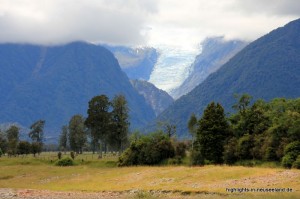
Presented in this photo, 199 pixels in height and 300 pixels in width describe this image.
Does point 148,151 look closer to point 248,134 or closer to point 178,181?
point 248,134

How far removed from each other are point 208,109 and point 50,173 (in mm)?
37214

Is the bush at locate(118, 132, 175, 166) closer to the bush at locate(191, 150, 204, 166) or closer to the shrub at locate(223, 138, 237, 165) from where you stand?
the bush at locate(191, 150, 204, 166)

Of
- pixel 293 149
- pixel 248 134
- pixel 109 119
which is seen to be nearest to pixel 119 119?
pixel 109 119

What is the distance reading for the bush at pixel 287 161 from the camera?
262 feet

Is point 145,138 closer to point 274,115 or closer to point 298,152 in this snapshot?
point 274,115

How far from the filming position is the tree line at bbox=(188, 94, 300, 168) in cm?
8899

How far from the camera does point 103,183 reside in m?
74.8

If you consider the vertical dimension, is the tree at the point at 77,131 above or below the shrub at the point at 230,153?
above

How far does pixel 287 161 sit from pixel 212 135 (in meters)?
22.0

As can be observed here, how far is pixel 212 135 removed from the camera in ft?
327

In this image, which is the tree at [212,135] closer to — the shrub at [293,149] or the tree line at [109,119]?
the shrub at [293,149]

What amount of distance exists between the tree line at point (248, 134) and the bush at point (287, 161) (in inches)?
151

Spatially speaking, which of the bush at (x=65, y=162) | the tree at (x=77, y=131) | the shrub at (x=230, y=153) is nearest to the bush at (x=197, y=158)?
the shrub at (x=230, y=153)

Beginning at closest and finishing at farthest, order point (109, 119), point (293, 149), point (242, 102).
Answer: point (293, 149), point (242, 102), point (109, 119)
